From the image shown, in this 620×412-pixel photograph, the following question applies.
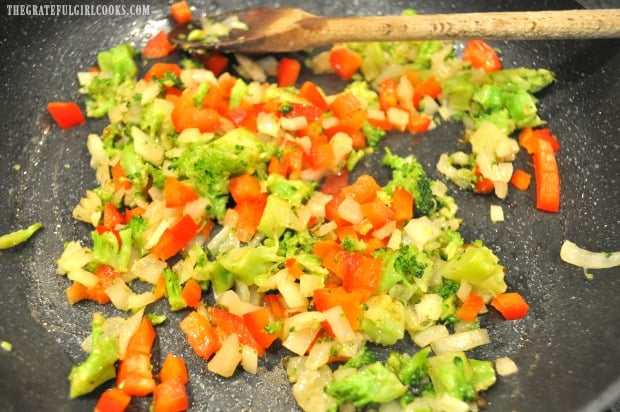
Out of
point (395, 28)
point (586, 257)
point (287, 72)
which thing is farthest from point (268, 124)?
point (586, 257)

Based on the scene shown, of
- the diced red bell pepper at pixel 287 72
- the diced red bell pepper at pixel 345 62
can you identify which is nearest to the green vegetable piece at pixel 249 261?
the diced red bell pepper at pixel 287 72

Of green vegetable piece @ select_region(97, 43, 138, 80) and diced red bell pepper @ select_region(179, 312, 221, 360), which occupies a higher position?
green vegetable piece @ select_region(97, 43, 138, 80)

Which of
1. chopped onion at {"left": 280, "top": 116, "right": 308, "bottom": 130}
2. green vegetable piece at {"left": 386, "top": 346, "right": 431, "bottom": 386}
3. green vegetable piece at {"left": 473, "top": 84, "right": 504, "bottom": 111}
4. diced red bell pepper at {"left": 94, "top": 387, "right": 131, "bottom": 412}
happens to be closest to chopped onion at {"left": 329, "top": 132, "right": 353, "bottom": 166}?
chopped onion at {"left": 280, "top": 116, "right": 308, "bottom": 130}

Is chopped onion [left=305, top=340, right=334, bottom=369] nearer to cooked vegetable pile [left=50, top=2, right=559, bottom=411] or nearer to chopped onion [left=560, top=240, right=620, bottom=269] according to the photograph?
cooked vegetable pile [left=50, top=2, right=559, bottom=411]

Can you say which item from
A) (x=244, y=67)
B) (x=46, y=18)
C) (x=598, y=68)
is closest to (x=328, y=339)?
(x=244, y=67)

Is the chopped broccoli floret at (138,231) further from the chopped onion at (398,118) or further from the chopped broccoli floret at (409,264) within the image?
the chopped onion at (398,118)

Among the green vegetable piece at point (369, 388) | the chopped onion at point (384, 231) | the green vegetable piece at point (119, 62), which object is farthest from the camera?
the green vegetable piece at point (119, 62)

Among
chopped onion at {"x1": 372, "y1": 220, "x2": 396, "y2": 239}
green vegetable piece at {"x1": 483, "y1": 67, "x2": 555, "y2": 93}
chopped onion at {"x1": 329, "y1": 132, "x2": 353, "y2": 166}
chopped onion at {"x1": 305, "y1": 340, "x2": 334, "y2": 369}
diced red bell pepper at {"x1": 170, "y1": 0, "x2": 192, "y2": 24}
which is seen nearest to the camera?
chopped onion at {"x1": 305, "y1": 340, "x2": 334, "y2": 369}
